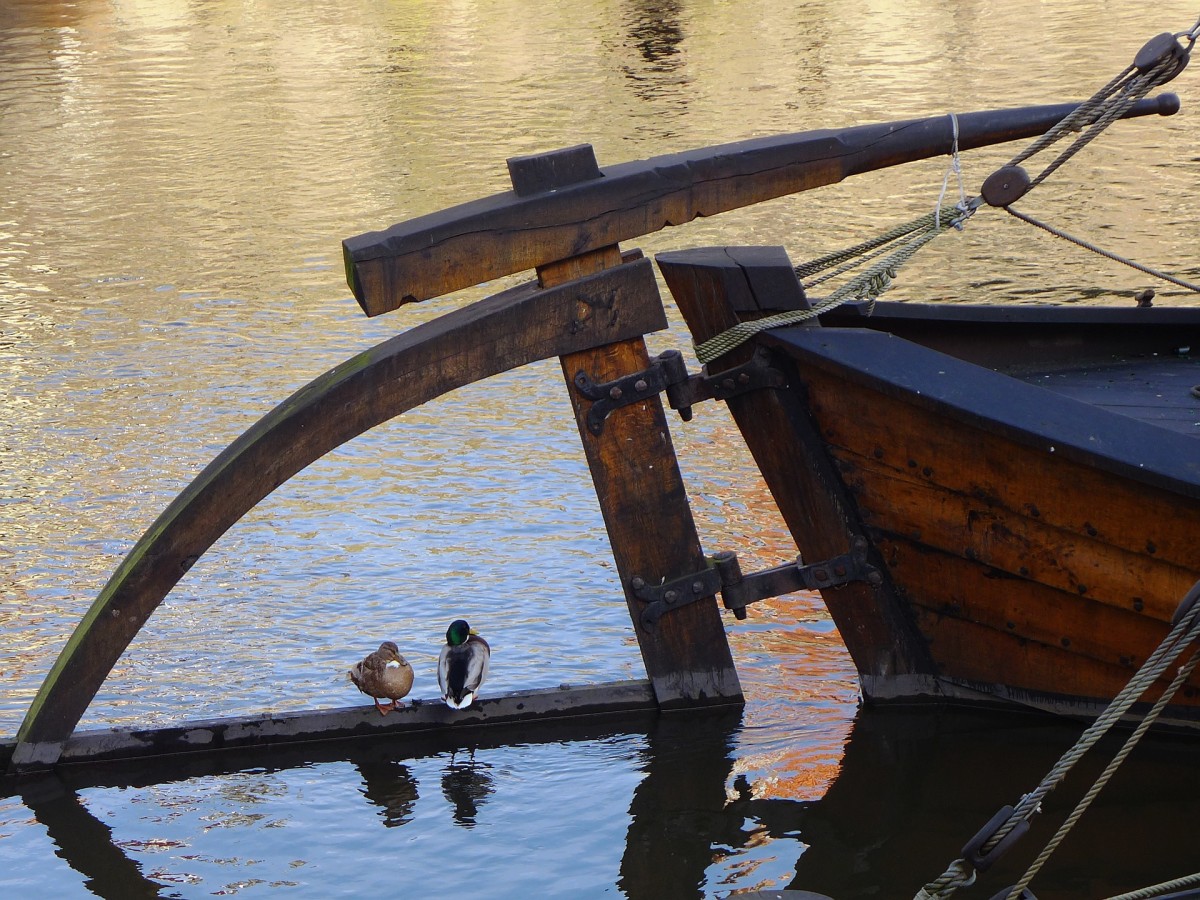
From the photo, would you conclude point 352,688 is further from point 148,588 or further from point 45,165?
point 45,165

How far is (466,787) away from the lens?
5.12m

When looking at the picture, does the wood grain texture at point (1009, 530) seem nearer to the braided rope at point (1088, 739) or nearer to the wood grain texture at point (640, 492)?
the wood grain texture at point (640, 492)

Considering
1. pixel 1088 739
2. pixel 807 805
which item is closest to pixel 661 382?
pixel 807 805

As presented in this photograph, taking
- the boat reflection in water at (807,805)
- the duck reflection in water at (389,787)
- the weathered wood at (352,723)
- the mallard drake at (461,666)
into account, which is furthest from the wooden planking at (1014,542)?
the duck reflection in water at (389,787)

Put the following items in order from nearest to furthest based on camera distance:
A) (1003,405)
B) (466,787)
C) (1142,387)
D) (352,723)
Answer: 1. (1003,405)
2. (466,787)
3. (352,723)
4. (1142,387)

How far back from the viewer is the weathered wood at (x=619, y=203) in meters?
4.50

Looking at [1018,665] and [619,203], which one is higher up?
[619,203]

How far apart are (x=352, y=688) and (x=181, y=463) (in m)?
2.92

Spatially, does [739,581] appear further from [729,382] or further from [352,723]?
[352,723]

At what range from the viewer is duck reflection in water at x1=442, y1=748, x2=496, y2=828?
4975 millimetres

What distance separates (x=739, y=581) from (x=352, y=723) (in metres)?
1.45

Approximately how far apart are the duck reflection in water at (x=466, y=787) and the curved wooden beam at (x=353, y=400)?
118cm

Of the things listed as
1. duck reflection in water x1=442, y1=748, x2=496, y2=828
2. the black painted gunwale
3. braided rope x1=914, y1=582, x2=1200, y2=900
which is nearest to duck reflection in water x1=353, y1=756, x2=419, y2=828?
duck reflection in water x1=442, y1=748, x2=496, y2=828

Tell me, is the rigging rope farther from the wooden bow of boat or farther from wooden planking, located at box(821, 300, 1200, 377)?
Answer: wooden planking, located at box(821, 300, 1200, 377)
